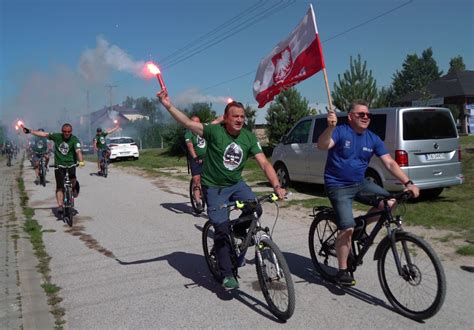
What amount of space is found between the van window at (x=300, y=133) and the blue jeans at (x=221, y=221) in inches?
285

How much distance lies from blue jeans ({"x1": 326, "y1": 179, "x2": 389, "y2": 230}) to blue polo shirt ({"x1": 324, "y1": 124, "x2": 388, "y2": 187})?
0.06m

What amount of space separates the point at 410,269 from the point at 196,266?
9.14ft

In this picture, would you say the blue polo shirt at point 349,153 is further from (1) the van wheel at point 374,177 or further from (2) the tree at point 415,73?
(2) the tree at point 415,73

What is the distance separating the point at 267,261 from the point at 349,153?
1339mm

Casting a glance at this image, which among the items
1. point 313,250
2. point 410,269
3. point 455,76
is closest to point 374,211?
point 410,269

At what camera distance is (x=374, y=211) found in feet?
15.2

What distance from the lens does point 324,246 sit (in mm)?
5344

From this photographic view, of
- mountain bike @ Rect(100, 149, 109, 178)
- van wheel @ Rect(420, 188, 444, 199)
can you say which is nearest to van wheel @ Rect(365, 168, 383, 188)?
van wheel @ Rect(420, 188, 444, 199)

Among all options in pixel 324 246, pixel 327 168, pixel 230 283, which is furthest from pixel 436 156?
pixel 230 283

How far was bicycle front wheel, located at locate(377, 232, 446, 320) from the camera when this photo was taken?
4.01 m

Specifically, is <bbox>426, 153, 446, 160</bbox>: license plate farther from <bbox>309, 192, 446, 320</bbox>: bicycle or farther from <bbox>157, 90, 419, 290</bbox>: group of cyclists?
<bbox>309, 192, 446, 320</bbox>: bicycle

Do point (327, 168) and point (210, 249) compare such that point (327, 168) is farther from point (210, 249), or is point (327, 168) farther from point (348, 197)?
point (210, 249)

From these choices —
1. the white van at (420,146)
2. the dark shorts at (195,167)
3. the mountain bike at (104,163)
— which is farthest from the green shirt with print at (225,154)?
the mountain bike at (104,163)

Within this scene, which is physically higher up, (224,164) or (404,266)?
(224,164)
